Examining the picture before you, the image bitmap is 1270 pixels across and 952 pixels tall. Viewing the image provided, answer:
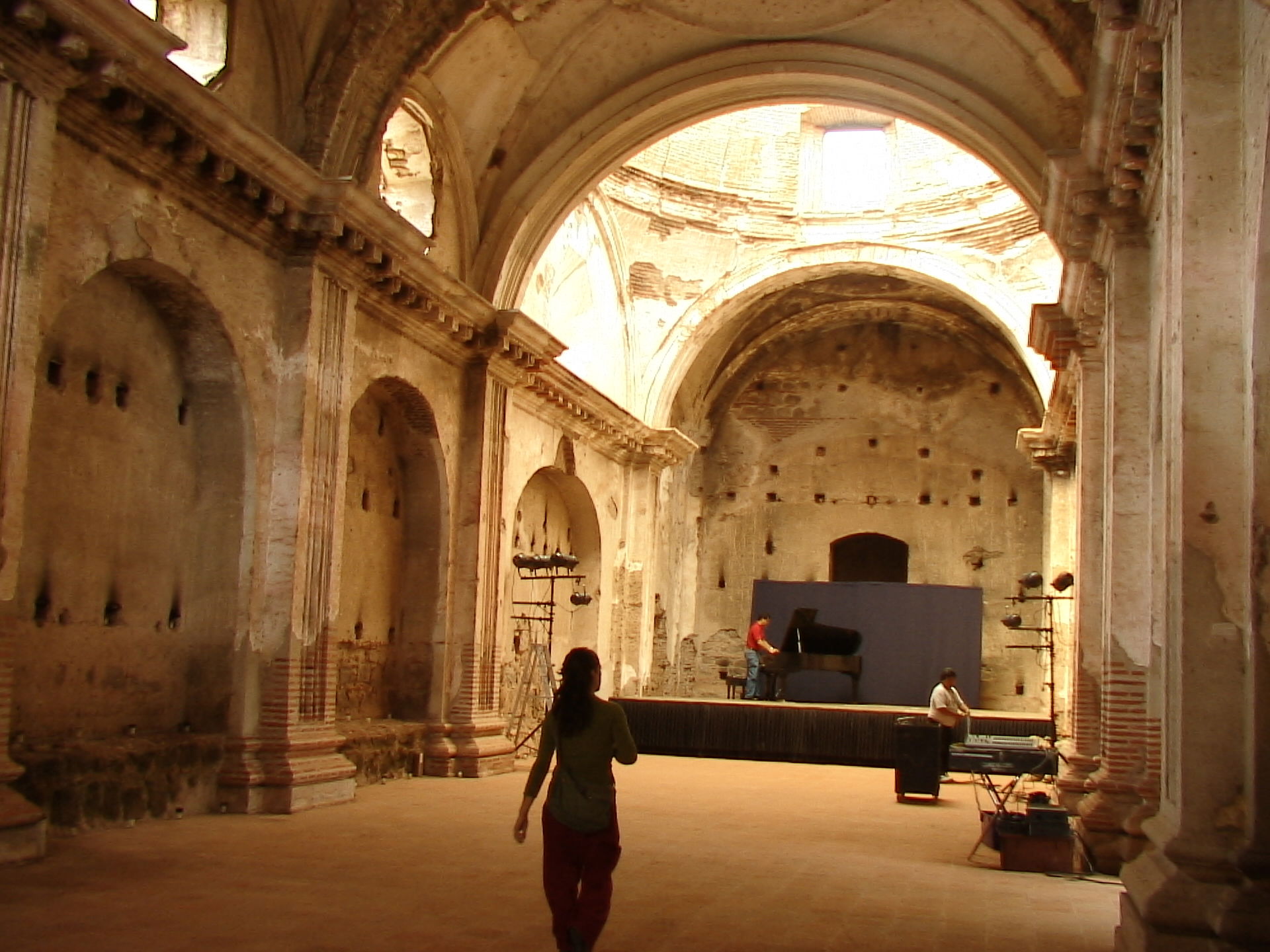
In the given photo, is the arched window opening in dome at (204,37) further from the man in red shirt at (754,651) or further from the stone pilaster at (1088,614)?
the man in red shirt at (754,651)

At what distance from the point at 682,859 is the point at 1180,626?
3955 millimetres

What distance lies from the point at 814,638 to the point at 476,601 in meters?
7.92

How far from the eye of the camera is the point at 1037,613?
21703 millimetres

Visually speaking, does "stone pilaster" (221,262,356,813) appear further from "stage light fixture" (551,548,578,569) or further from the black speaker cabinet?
the black speaker cabinet

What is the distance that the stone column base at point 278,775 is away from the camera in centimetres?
963

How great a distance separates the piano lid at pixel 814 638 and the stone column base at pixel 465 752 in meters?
7.34

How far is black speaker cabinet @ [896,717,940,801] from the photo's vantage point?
12.0m

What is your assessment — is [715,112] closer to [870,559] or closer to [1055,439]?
[1055,439]

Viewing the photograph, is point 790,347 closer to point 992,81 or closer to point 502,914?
point 992,81

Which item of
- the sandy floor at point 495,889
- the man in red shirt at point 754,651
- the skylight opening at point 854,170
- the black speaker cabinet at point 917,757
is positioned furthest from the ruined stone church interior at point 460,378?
the man in red shirt at point 754,651

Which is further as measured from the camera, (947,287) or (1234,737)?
(947,287)

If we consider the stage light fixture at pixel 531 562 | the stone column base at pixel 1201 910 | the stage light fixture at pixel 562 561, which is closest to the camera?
the stone column base at pixel 1201 910

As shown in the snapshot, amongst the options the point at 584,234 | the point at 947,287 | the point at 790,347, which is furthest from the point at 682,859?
the point at 790,347

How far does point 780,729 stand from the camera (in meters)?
17.0
